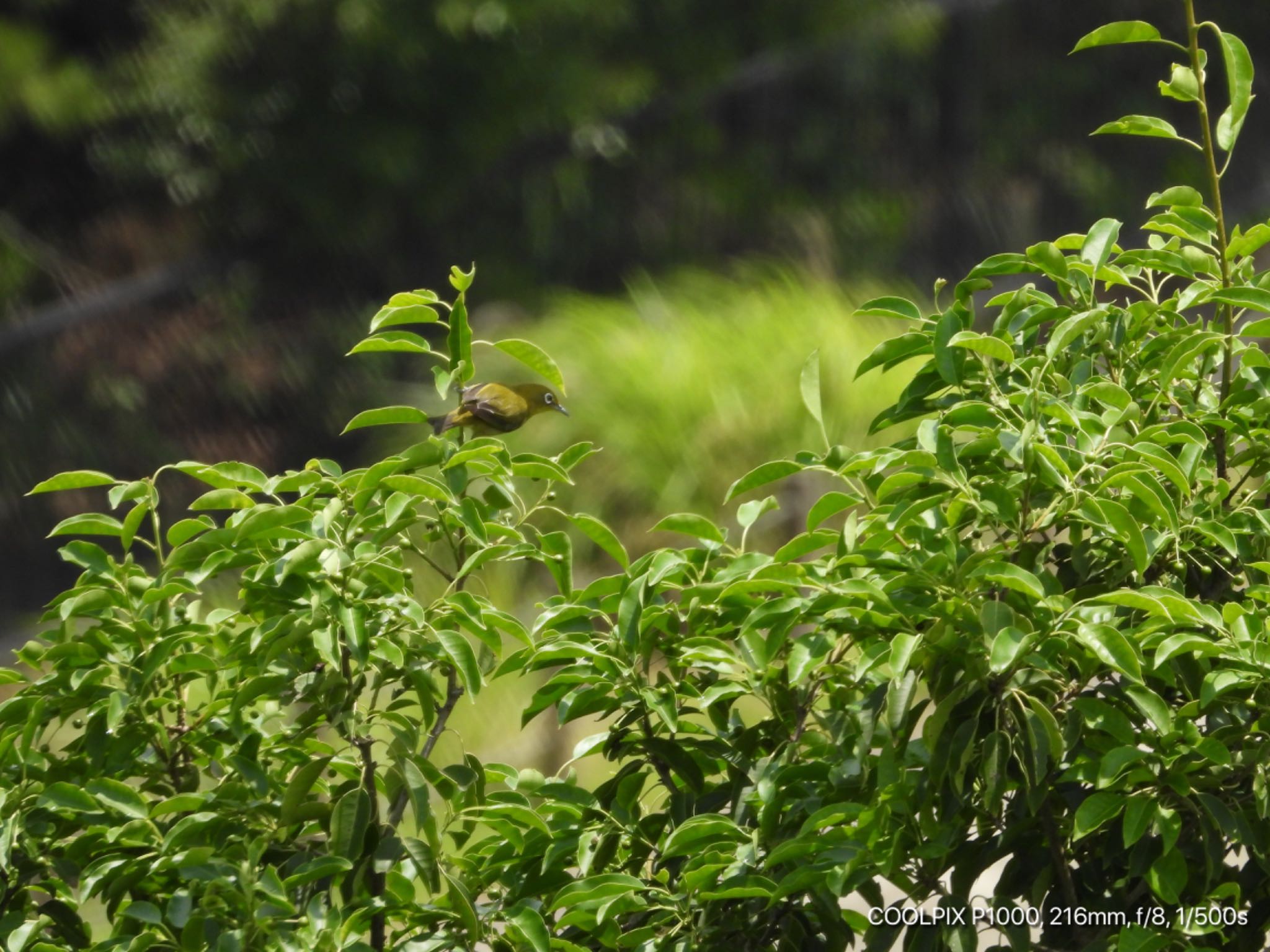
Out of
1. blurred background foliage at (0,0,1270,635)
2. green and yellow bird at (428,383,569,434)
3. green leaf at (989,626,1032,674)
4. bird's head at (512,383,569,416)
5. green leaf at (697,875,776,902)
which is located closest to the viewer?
green leaf at (989,626,1032,674)

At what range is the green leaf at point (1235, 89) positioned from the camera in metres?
1.16

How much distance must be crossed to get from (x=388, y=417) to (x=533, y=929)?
0.44m

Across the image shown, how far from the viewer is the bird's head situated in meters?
2.56

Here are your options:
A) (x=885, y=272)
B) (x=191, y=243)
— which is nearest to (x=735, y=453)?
(x=885, y=272)

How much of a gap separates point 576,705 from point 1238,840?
0.53 m

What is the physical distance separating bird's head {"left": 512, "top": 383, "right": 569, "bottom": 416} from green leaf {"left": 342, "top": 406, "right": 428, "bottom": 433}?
4.02 feet

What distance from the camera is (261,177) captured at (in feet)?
23.6

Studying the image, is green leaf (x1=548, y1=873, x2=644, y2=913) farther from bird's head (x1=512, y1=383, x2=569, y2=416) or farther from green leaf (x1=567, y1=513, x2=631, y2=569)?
bird's head (x1=512, y1=383, x2=569, y2=416)

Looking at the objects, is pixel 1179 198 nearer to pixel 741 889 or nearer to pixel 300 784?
pixel 741 889

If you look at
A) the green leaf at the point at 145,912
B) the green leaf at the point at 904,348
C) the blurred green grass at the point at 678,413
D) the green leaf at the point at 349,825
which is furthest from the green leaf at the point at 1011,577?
the blurred green grass at the point at 678,413

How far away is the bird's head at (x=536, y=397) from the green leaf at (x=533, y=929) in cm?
145

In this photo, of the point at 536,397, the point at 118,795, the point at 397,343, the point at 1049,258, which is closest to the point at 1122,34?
the point at 1049,258

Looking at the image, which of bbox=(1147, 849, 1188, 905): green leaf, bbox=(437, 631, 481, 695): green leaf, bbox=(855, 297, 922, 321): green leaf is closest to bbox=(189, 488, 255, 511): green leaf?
bbox=(437, 631, 481, 695): green leaf

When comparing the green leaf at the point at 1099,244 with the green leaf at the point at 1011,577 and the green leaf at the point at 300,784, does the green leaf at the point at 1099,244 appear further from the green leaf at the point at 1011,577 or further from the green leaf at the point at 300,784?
the green leaf at the point at 300,784
